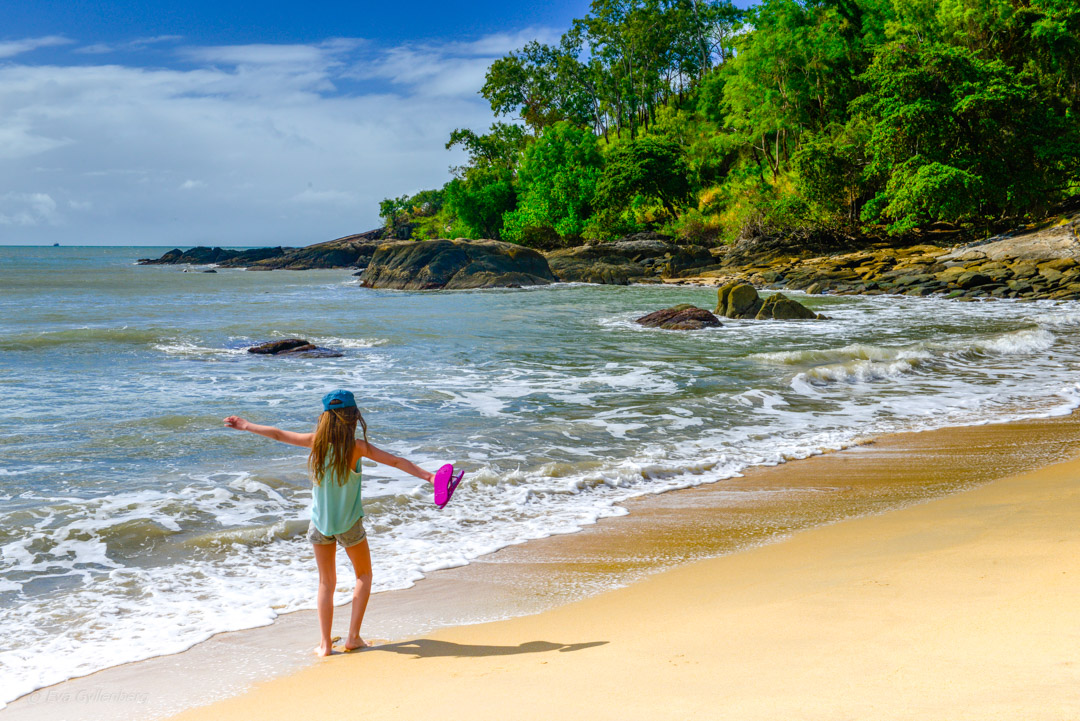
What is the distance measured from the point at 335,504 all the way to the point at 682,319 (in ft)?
55.4

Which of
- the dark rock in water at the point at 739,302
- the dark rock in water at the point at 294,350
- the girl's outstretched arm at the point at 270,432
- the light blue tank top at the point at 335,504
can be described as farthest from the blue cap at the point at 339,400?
the dark rock in water at the point at 739,302

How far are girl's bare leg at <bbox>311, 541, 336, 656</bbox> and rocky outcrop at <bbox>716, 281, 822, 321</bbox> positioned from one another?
19.2 metres

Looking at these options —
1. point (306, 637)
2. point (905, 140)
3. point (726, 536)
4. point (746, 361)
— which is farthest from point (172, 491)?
point (905, 140)

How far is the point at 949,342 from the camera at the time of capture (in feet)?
53.4

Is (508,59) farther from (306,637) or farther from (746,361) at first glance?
(306,637)

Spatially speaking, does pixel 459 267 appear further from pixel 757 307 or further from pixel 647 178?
pixel 757 307

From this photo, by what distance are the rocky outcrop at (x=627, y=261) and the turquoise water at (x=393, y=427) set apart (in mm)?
19582

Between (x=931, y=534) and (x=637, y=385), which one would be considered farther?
(x=637, y=385)

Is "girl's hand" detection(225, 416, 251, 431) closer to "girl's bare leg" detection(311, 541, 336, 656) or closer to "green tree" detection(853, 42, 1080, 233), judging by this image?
"girl's bare leg" detection(311, 541, 336, 656)

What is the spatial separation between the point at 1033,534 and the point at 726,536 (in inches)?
76.3

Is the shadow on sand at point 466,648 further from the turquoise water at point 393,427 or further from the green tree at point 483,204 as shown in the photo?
the green tree at point 483,204

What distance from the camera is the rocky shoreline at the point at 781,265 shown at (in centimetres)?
2850

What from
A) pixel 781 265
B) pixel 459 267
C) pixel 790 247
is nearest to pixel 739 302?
pixel 781 265

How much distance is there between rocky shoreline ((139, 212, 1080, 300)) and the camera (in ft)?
93.5
